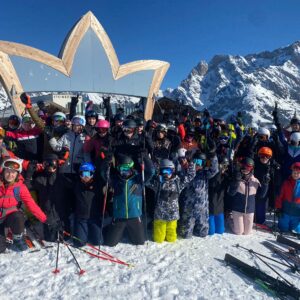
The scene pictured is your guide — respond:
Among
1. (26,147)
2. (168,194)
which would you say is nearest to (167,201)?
(168,194)

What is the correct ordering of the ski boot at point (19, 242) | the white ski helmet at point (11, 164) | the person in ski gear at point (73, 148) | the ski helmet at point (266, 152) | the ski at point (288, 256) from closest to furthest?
the ski at point (288, 256) < the white ski helmet at point (11, 164) < the ski boot at point (19, 242) < the person in ski gear at point (73, 148) < the ski helmet at point (266, 152)

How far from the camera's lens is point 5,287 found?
3.91 metres

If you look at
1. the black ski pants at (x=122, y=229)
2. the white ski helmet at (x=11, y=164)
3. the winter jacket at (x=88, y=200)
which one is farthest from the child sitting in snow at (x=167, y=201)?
the white ski helmet at (x=11, y=164)

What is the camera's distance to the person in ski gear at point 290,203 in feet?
20.1


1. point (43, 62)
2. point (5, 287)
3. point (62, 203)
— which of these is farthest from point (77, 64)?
point (5, 287)

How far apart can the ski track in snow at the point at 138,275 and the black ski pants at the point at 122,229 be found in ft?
0.45

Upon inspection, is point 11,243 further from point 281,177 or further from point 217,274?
point 281,177

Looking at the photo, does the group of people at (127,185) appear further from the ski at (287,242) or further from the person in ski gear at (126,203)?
the ski at (287,242)

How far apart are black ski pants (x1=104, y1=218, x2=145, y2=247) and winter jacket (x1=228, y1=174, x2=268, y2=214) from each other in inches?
86.0

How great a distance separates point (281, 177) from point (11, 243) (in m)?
6.15

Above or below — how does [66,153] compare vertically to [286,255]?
above

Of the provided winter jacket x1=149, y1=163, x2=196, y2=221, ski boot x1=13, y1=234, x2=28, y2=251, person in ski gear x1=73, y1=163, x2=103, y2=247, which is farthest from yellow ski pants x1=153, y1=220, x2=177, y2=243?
ski boot x1=13, y1=234, x2=28, y2=251

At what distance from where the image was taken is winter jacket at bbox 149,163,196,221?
553 centimetres

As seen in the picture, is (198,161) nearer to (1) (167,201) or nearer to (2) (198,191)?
(2) (198,191)
